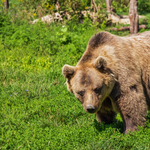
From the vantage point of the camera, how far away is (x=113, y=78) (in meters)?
3.87

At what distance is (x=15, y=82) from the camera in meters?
6.14

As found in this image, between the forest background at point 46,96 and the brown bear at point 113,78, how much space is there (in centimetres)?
37

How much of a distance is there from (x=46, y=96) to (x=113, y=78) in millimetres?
2321

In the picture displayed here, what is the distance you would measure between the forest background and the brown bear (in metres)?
0.37

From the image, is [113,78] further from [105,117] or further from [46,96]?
[46,96]

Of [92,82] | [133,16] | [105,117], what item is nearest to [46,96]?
[105,117]

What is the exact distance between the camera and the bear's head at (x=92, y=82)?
371cm

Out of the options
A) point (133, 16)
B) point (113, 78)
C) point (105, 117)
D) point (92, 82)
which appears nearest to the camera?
point (92, 82)

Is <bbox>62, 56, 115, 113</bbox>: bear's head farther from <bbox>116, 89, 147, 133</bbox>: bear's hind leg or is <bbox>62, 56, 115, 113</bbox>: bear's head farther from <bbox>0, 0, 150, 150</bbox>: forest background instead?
<bbox>0, 0, 150, 150</bbox>: forest background

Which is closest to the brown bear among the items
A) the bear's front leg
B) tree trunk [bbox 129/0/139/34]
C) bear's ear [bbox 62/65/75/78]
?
bear's ear [bbox 62/65/75/78]

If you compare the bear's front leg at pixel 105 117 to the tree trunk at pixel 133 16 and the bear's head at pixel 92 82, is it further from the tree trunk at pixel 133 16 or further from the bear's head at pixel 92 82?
the tree trunk at pixel 133 16

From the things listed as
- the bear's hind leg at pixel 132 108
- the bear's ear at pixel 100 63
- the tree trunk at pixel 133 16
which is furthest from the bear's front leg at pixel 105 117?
the tree trunk at pixel 133 16

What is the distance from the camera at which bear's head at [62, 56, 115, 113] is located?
12.2 ft

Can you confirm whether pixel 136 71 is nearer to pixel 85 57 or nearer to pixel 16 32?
pixel 85 57
